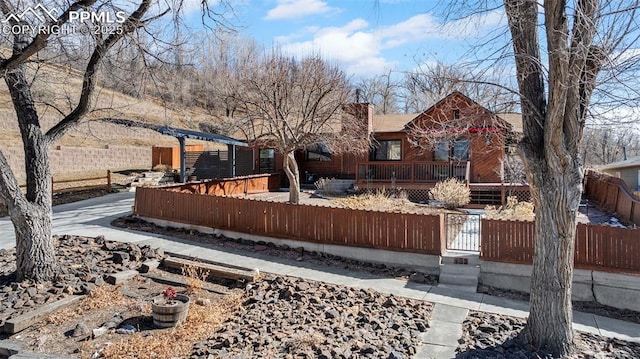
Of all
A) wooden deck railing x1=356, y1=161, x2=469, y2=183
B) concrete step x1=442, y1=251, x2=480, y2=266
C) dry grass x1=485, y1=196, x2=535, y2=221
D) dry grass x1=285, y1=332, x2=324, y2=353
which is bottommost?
dry grass x1=285, y1=332, x2=324, y2=353

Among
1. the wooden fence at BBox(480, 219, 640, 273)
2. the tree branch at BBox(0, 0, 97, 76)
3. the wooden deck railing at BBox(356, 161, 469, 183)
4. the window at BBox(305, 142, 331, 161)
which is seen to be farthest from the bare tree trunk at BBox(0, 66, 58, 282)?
the window at BBox(305, 142, 331, 161)

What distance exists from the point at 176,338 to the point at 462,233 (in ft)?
28.6

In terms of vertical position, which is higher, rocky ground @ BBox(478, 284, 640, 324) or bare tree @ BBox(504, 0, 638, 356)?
bare tree @ BBox(504, 0, 638, 356)

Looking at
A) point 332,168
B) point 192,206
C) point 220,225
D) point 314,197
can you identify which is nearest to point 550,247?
point 220,225

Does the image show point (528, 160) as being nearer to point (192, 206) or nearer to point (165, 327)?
point (165, 327)

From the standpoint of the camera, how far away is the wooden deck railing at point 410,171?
1962 centimetres

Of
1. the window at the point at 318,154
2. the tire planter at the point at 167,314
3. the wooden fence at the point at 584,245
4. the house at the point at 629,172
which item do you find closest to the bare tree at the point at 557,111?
the wooden fence at the point at 584,245

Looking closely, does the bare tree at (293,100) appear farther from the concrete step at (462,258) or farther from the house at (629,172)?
the house at (629,172)

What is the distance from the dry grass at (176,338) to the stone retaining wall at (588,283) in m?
5.80

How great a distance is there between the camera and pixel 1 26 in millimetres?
6434

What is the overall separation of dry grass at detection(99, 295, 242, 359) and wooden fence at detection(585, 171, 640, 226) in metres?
13.4

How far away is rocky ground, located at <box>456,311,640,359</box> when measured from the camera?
5.23 metres

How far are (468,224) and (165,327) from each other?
10005mm

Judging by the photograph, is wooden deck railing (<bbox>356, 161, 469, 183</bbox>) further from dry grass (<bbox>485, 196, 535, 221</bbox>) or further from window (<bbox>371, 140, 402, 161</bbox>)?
dry grass (<bbox>485, 196, 535, 221</bbox>)
